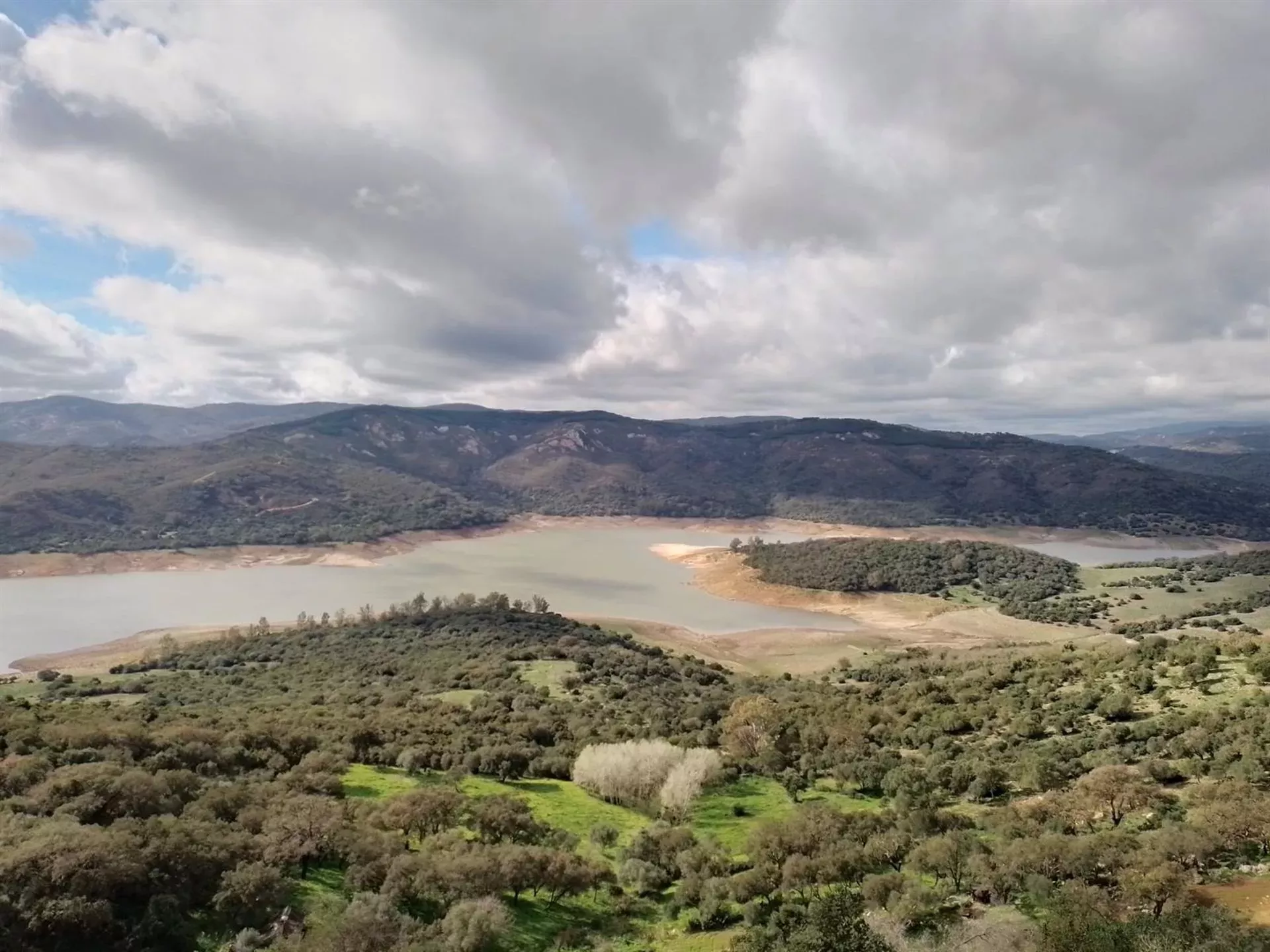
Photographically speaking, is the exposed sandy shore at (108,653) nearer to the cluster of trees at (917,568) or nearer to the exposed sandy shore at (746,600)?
the exposed sandy shore at (746,600)

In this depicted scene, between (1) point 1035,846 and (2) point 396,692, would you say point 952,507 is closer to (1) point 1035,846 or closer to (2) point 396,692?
(2) point 396,692

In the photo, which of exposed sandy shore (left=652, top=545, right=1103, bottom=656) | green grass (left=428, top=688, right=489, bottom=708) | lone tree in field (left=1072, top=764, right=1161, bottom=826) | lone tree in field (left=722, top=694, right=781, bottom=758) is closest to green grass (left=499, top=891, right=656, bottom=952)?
lone tree in field (left=1072, top=764, right=1161, bottom=826)

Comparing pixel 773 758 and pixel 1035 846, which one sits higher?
pixel 1035 846

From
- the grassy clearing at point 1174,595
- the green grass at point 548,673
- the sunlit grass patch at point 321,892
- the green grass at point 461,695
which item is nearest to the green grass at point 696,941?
the sunlit grass patch at point 321,892

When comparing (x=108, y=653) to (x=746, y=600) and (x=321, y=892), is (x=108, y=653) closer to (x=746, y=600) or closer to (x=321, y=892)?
(x=321, y=892)

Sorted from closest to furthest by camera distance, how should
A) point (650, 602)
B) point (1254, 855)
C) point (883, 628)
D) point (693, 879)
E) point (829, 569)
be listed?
point (1254, 855)
point (693, 879)
point (883, 628)
point (650, 602)
point (829, 569)

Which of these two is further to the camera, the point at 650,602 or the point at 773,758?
the point at 650,602

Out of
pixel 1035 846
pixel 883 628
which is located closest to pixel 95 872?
pixel 1035 846
